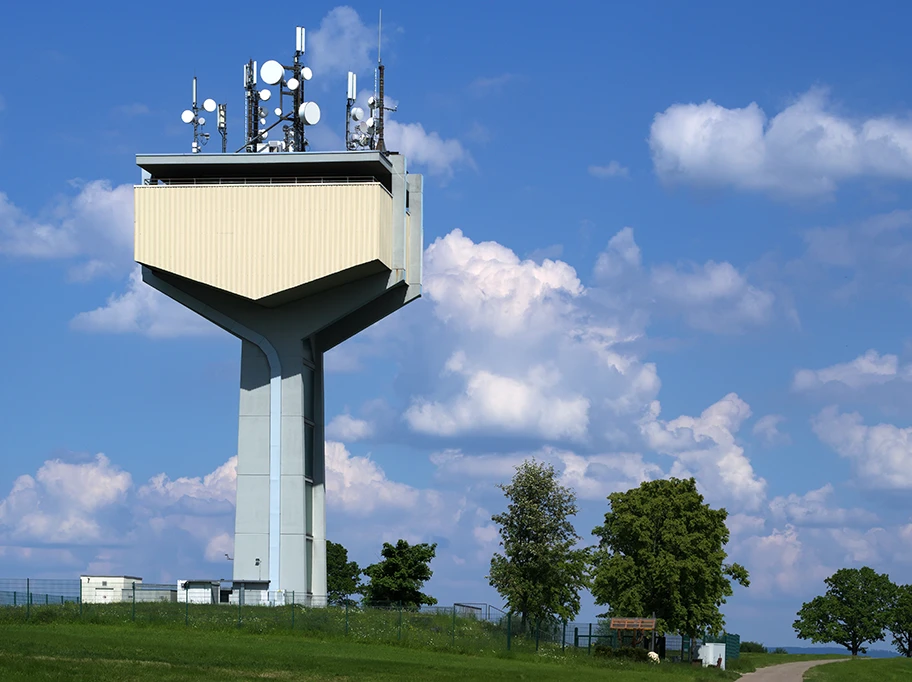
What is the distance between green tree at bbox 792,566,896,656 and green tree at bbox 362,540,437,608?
50.9 m

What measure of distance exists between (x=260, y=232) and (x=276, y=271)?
2442mm

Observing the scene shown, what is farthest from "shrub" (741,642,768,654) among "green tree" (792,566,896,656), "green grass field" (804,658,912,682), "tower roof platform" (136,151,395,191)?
"tower roof platform" (136,151,395,191)

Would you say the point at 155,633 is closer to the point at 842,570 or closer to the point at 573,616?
the point at 573,616

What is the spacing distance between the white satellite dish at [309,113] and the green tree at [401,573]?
39.6m

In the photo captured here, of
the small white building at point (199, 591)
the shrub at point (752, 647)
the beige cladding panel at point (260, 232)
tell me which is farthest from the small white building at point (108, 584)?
the shrub at point (752, 647)

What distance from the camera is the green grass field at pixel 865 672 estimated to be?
60.8 m

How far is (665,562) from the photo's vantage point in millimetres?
74688

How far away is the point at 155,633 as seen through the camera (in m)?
56.1

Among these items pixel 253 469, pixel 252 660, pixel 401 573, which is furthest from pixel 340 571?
pixel 252 660

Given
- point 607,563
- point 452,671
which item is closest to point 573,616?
point 607,563

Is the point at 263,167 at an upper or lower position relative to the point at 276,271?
upper

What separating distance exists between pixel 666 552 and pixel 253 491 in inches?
903

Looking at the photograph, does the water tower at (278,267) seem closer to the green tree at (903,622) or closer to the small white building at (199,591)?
the small white building at (199,591)

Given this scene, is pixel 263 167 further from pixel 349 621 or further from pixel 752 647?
pixel 752 647
